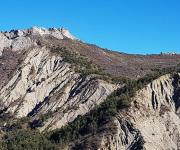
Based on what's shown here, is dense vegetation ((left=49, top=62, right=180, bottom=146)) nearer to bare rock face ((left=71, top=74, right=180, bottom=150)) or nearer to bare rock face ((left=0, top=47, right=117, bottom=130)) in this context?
bare rock face ((left=71, top=74, right=180, bottom=150))

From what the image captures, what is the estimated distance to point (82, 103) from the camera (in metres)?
165

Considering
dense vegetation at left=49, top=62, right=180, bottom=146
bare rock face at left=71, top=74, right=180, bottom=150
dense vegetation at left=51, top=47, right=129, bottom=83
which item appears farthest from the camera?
dense vegetation at left=51, top=47, right=129, bottom=83

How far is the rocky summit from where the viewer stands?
5645 inches

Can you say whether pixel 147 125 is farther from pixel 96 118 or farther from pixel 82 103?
pixel 82 103

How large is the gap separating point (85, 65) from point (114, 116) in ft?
140

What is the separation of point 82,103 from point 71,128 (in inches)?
641

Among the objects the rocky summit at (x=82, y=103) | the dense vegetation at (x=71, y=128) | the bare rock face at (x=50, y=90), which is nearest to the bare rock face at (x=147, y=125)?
the rocky summit at (x=82, y=103)

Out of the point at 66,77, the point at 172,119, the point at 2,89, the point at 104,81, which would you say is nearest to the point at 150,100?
the point at 172,119

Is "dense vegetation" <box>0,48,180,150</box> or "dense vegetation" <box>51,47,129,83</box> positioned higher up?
"dense vegetation" <box>51,47,129,83</box>

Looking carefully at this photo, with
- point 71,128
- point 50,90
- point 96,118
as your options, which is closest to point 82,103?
point 96,118

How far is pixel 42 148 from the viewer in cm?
14288

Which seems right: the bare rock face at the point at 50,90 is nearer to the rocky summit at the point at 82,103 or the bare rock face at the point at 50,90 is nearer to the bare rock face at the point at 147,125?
the rocky summit at the point at 82,103

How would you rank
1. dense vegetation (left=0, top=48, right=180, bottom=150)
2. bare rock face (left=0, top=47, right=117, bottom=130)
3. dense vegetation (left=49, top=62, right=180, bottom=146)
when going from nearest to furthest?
dense vegetation (left=0, top=48, right=180, bottom=150) < dense vegetation (left=49, top=62, right=180, bottom=146) < bare rock face (left=0, top=47, right=117, bottom=130)

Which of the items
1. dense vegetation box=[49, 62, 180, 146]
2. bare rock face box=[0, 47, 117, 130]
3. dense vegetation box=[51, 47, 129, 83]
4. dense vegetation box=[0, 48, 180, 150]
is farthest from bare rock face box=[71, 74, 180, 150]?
dense vegetation box=[51, 47, 129, 83]
